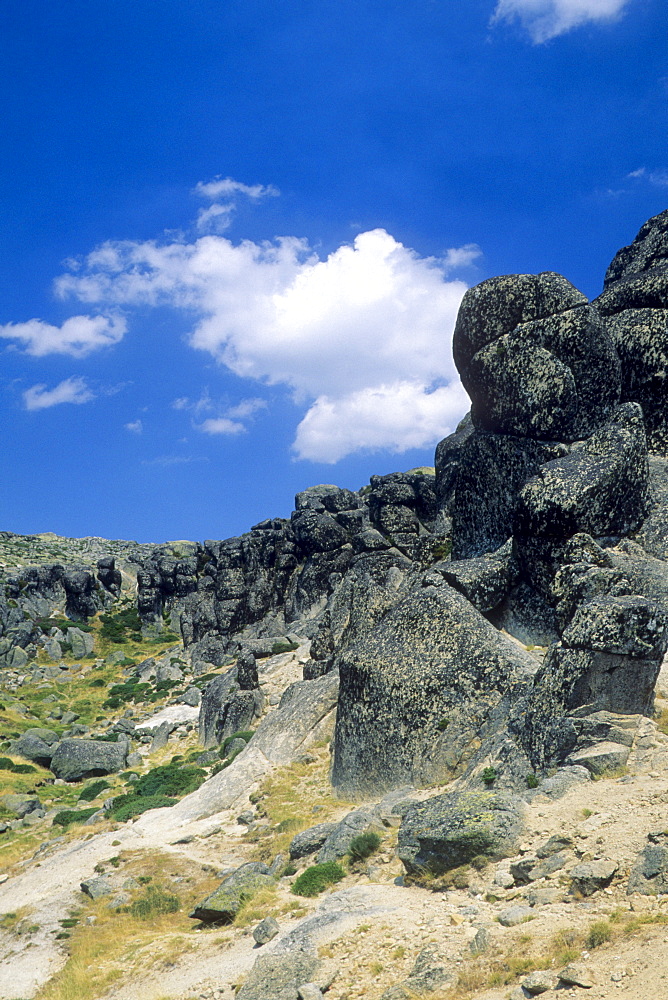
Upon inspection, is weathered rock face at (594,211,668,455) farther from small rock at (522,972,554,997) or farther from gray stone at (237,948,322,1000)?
gray stone at (237,948,322,1000)

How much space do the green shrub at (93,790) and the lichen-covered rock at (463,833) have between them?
29485mm

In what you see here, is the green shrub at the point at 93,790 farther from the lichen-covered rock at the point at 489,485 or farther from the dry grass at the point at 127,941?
the lichen-covered rock at the point at 489,485

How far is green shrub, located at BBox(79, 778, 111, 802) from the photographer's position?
40469mm

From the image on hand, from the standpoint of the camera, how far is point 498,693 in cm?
2295

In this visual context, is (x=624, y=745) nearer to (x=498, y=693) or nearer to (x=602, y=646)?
(x=602, y=646)

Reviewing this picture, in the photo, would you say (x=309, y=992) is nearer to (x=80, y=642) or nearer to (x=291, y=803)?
(x=291, y=803)

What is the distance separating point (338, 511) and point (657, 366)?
5770 centimetres

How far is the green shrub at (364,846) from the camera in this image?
Result: 17844mm

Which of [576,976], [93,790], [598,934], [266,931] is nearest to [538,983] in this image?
[576,976]

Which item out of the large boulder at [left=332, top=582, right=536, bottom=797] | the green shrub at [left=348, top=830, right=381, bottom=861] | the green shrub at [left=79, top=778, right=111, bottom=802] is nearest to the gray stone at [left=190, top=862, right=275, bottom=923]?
the green shrub at [left=348, top=830, right=381, bottom=861]

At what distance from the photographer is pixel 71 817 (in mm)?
35750

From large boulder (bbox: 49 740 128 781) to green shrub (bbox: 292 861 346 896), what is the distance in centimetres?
3238

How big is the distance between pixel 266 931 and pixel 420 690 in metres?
9.83

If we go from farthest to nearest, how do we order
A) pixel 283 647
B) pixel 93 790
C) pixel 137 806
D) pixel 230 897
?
1. pixel 283 647
2. pixel 93 790
3. pixel 137 806
4. pixel 230 897
